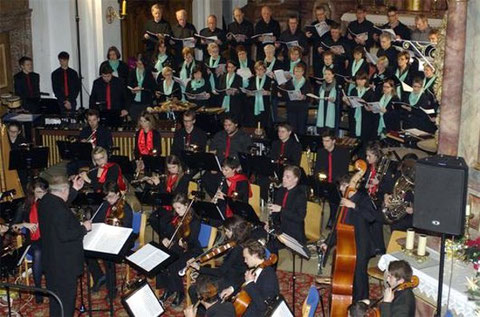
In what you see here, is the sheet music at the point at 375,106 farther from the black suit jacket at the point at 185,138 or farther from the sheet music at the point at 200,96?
the sheet music at the point at 200,96

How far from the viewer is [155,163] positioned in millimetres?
12172

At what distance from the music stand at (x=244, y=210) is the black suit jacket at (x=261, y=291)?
1.62m

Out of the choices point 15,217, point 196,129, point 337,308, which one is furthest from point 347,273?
point 196,129

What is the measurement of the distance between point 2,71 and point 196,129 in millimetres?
5256

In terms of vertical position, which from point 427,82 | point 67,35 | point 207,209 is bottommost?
point 207,209

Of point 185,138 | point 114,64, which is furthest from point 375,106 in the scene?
point 114,64

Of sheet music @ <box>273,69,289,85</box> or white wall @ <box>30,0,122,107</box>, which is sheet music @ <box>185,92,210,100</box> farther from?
white wall @ <box>30,0,122,107</box>

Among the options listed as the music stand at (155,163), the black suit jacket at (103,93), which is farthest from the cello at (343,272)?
the black suit jacket at (103,93)

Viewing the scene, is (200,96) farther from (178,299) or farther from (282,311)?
(282,311)

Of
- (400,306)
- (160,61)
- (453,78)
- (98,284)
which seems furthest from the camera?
(160,61)

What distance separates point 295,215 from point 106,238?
245 centimetres

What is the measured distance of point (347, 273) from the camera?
908 centimetres

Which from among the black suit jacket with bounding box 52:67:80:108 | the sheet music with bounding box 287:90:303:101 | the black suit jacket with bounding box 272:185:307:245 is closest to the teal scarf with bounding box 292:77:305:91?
the sheet music with bounding box 287:90:303:101

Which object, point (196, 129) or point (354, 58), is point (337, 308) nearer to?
point (196, 129)
